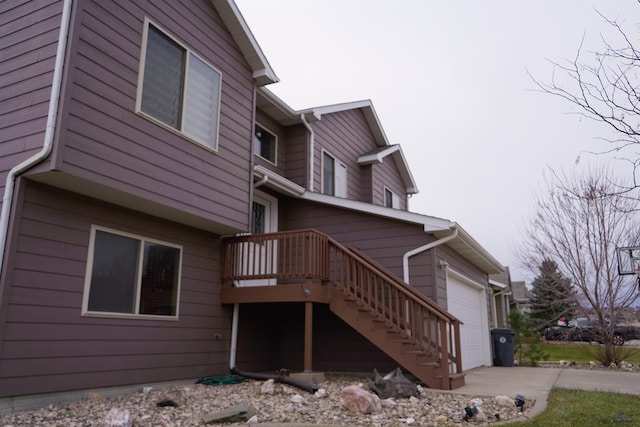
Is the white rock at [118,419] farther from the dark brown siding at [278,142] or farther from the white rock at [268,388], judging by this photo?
the dark brown siding at [278,142]

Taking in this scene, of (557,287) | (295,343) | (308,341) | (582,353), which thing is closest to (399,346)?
(308,341)

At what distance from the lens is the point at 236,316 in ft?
28.6

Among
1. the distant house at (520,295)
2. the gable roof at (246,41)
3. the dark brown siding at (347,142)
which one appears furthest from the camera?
the distant house at (520,295)

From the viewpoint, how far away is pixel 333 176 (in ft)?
42.2

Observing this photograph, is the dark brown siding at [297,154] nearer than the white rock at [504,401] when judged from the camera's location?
No

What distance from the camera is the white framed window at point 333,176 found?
12.4 meters

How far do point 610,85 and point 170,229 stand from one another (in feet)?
19.7

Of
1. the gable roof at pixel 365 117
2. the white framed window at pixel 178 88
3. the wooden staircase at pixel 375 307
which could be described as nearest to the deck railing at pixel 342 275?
the wooden staircase at pixel 375 307

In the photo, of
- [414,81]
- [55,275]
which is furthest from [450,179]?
[55,275]

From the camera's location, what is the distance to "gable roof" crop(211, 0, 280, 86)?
26.9 feet

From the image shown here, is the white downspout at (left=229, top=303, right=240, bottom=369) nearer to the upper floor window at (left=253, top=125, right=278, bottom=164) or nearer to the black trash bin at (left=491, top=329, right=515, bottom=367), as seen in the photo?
the upper floor window at (left=253, top=125, right=278, bottom=164)

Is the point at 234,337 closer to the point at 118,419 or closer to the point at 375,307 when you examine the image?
the point at 375,307

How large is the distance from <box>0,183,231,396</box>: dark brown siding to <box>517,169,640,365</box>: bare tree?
986 cm

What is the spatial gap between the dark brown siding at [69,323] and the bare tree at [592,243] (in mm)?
9864
